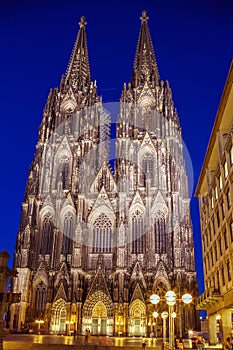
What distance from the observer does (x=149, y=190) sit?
45625 millimetres

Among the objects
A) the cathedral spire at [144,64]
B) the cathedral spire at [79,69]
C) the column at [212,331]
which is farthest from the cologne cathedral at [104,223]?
the column at [212,331]

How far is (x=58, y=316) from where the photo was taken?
41.2m

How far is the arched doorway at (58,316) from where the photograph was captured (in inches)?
1600

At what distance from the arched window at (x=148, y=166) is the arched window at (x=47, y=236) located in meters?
13.0

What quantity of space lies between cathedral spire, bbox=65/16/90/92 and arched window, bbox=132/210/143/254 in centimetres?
2174

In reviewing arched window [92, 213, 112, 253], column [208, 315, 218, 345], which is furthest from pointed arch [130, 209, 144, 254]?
column [208, 315, 218, 345]

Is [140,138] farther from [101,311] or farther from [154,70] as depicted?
[101,311]

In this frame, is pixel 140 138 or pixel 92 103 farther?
pixel 92 103

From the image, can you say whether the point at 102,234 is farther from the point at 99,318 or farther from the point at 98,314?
the point at 99,318

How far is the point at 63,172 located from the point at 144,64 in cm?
2241

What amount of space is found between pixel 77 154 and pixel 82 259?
13636mm

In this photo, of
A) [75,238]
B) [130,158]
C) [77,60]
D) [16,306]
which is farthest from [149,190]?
[77,60]

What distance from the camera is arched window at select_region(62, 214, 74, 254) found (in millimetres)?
43750

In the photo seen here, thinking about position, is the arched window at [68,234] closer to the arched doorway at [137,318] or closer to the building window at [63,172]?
the building window at [63,172]
